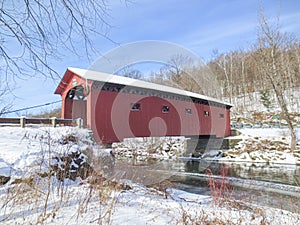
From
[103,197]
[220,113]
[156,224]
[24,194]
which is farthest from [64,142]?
[220,113]

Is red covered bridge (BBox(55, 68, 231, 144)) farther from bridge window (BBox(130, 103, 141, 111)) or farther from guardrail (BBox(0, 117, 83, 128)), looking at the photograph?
guardrail (BBox(0, 117, 83, 128))

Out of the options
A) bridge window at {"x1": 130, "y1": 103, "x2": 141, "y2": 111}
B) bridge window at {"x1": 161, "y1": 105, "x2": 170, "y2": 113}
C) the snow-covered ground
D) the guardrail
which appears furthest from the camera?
the snow-covered ground

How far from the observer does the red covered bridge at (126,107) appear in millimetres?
8812

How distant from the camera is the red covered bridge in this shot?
28.9 feet

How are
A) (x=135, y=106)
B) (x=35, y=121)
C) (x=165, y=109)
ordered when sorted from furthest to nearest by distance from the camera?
1. (x=165, y=109)
2. (x=135, y=106)
3. (x=35, y=121)

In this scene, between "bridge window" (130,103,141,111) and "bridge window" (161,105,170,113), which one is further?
"bridge window" (161,105,170,113)

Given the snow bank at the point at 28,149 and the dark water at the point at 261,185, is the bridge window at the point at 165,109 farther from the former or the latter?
the snow bank at the point at 28,149

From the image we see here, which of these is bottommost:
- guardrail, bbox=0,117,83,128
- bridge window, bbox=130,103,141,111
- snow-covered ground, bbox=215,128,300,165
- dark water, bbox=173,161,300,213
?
dark water, bbox=173,161,300,213

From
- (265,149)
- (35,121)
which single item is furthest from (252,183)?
(35,121)

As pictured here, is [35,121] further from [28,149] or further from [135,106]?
[135,106]

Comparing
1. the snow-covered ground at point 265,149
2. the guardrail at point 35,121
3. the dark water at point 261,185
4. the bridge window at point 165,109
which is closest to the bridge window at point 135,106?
the bridge window at point 165,109

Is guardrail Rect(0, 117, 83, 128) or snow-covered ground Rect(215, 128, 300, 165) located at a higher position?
guardrail Rect(0, 117, 83, 128)

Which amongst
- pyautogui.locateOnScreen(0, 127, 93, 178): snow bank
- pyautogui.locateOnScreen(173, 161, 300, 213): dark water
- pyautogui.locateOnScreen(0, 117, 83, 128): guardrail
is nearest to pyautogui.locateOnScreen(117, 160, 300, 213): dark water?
pyautogui.locateOnScreen(173, 161, 300, 213): dark water

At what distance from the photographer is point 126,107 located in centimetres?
966
